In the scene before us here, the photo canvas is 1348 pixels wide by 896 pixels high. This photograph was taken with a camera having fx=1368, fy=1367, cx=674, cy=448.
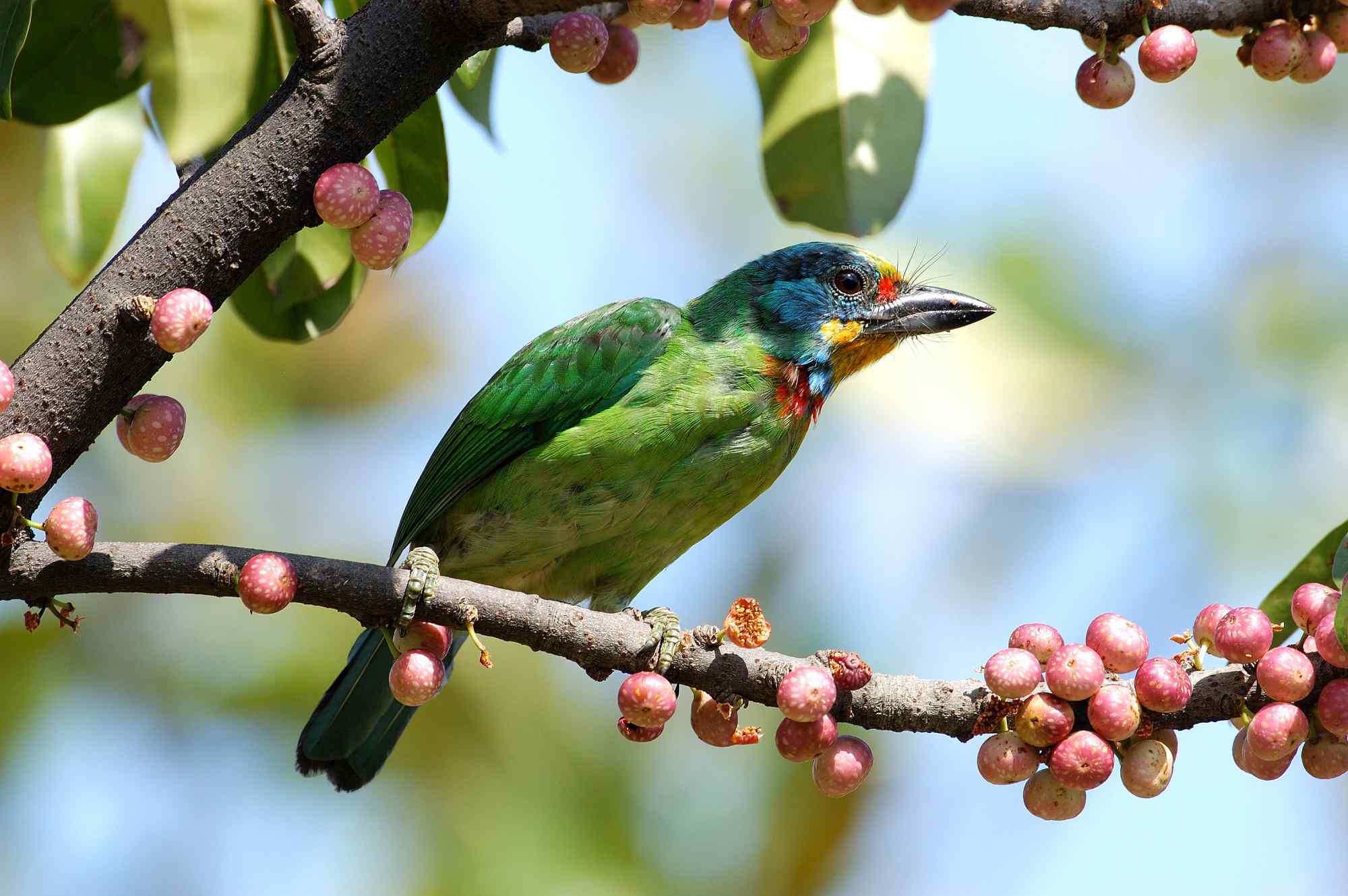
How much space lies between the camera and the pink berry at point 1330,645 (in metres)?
1.74

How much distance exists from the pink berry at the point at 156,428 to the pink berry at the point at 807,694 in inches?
35.4

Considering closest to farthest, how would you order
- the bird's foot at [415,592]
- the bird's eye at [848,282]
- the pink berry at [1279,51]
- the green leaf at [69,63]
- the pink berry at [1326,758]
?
the pink berry at [1326,758] → the bird's foot at [415,592] → the pink berry at [1279,51] → the green leaf at [69,63] → the bird's eye at [848,282]

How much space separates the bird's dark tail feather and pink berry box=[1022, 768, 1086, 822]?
1619mm

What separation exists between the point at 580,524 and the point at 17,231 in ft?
7.71

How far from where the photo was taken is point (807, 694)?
189 cm

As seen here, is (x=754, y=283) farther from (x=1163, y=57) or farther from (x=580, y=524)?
(x=1163, y=57)

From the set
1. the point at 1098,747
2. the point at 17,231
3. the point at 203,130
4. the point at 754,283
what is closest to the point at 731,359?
the point at 754,283

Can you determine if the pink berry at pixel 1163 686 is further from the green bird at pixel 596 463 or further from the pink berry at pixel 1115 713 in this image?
the green bird at pixel 596 463

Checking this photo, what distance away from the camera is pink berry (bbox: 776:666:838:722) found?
1.89m

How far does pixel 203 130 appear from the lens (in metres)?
2.54

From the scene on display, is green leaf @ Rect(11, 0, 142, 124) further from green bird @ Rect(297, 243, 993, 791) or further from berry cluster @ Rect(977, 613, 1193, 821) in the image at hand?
berry cluster @ Rect(977, 613, 1193, 821)

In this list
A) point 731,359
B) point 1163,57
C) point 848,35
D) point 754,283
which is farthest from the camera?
point 754,283

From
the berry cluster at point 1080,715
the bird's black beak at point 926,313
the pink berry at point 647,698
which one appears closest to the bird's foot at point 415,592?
the pink berry at point 647,698

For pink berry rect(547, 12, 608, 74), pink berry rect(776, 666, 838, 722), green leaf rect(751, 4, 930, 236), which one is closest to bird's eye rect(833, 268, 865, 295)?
green leaf rect(751, 4, 930, 236)
